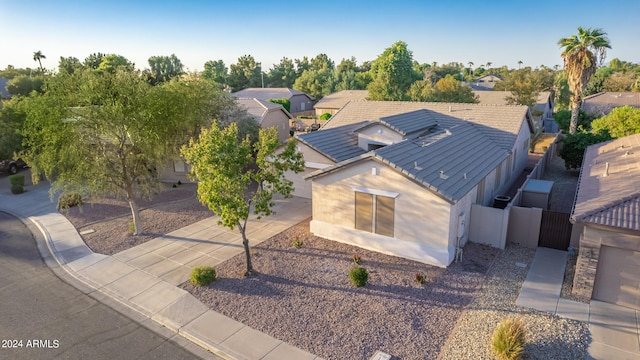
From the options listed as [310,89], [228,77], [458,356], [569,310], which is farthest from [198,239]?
[228,77]

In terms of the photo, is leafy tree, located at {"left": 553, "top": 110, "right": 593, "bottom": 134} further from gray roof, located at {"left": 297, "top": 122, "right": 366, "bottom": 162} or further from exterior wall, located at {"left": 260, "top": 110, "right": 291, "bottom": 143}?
exterior wall, located at {"left": 260, "top": 110, "right": 291, "bottom": 143}

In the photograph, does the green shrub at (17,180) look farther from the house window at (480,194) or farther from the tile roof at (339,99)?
the tile roof at (339,99)

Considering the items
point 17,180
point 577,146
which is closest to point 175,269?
point 17,180

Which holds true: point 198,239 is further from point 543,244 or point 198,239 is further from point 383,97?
point 383,97

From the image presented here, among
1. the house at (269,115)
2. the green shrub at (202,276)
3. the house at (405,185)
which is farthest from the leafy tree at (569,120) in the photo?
the green shrub at (202,276)

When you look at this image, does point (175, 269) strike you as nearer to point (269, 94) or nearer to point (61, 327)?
point (61, 327)

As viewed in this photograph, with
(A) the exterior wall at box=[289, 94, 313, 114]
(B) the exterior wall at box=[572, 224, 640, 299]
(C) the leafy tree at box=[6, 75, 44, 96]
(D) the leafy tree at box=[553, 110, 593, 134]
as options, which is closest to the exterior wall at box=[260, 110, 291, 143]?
(A) the exterior wall at box=[289, 94, 313, 114]
